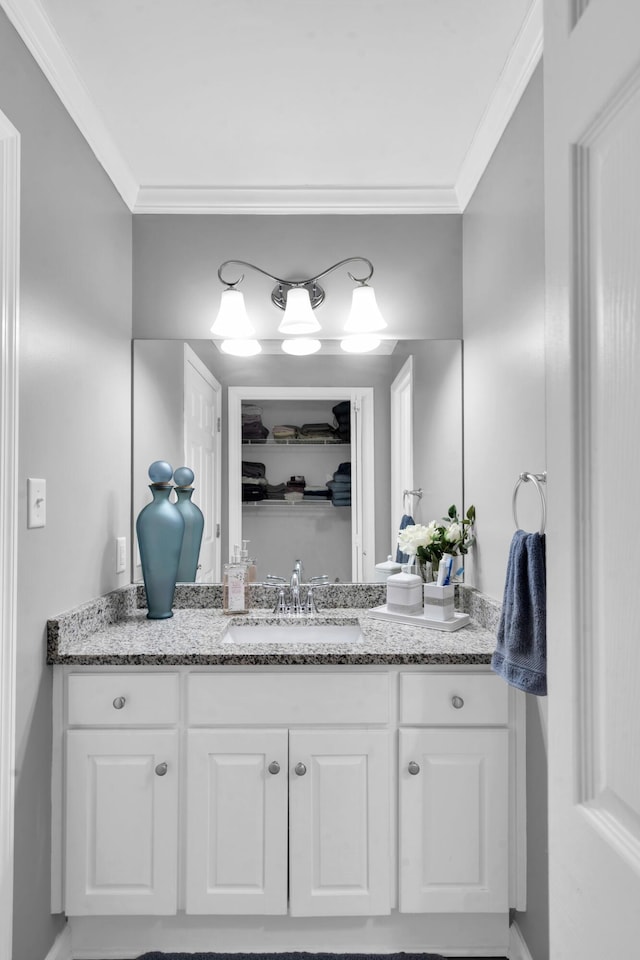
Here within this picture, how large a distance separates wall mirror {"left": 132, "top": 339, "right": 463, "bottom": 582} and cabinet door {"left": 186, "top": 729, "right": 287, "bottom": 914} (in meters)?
0.75

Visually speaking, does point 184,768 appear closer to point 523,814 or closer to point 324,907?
point 324,907

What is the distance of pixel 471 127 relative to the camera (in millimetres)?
1951

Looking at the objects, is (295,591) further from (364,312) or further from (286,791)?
(364,312)

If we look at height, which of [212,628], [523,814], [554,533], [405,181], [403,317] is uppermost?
[405,181]

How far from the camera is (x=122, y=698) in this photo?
1707 millimetres

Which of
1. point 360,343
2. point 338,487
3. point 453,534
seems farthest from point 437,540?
point 360,343

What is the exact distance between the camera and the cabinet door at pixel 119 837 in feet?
5.52

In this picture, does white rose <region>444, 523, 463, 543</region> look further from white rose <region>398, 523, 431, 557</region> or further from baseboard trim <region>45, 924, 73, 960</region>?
baseboard trim <region>45, 924, 73, 960</region>

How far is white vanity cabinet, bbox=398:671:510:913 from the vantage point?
Result: 170 cm

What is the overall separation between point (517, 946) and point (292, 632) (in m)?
1.09

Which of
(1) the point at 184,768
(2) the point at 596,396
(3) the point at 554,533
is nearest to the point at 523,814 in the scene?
(1) the point at 184,768

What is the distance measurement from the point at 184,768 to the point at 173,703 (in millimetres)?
180

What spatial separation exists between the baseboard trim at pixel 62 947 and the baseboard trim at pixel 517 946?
1.24 m

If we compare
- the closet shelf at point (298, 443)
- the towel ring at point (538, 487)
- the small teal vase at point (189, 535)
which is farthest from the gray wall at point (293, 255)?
the towel ring at point (538, 487)
